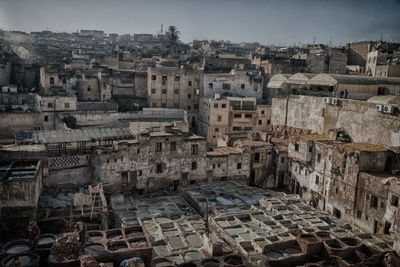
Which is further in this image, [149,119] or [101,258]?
[149,119]

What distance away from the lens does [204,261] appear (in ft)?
61.0

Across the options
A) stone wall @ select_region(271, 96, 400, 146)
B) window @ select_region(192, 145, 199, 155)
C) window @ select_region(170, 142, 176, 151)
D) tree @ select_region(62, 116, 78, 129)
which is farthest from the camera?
tree @ select_region(62, 116, 78, 129)

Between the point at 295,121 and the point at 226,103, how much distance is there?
9697mm

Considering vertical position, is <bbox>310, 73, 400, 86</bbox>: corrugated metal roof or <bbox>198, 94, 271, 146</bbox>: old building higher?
<bbox>310, 73, 400, 86</bbox>: corrugated metal roof

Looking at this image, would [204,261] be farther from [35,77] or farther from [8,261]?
[35,77]

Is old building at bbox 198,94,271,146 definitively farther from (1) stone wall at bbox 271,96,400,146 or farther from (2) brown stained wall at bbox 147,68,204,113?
(2) brown stained wall at bbox 147,68,204,113

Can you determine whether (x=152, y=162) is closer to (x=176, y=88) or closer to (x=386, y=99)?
(x=176, y=88)

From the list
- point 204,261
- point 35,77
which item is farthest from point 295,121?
point 35,77

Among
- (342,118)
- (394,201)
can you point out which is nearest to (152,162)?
(342,118)

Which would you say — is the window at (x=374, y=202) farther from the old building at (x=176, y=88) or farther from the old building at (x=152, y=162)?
the old building at (x=176, y=88)

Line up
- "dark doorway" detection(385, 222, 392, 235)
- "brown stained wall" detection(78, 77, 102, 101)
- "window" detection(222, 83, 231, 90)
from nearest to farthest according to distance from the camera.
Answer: "dark doorway" detection(385, 222, 392, 235), "brown stained wall" detection(78, 77, 102, 101), "window" detection(222, 83, 231, 90)

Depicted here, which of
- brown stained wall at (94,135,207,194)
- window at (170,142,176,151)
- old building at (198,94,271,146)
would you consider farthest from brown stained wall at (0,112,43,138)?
old building at (198,94,271,146)

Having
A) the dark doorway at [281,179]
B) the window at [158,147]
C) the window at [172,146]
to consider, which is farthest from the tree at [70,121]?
the dark doorway at [281,179]

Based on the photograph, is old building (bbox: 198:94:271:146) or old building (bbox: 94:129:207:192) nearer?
old building (bbox: 94:129:207:192)
